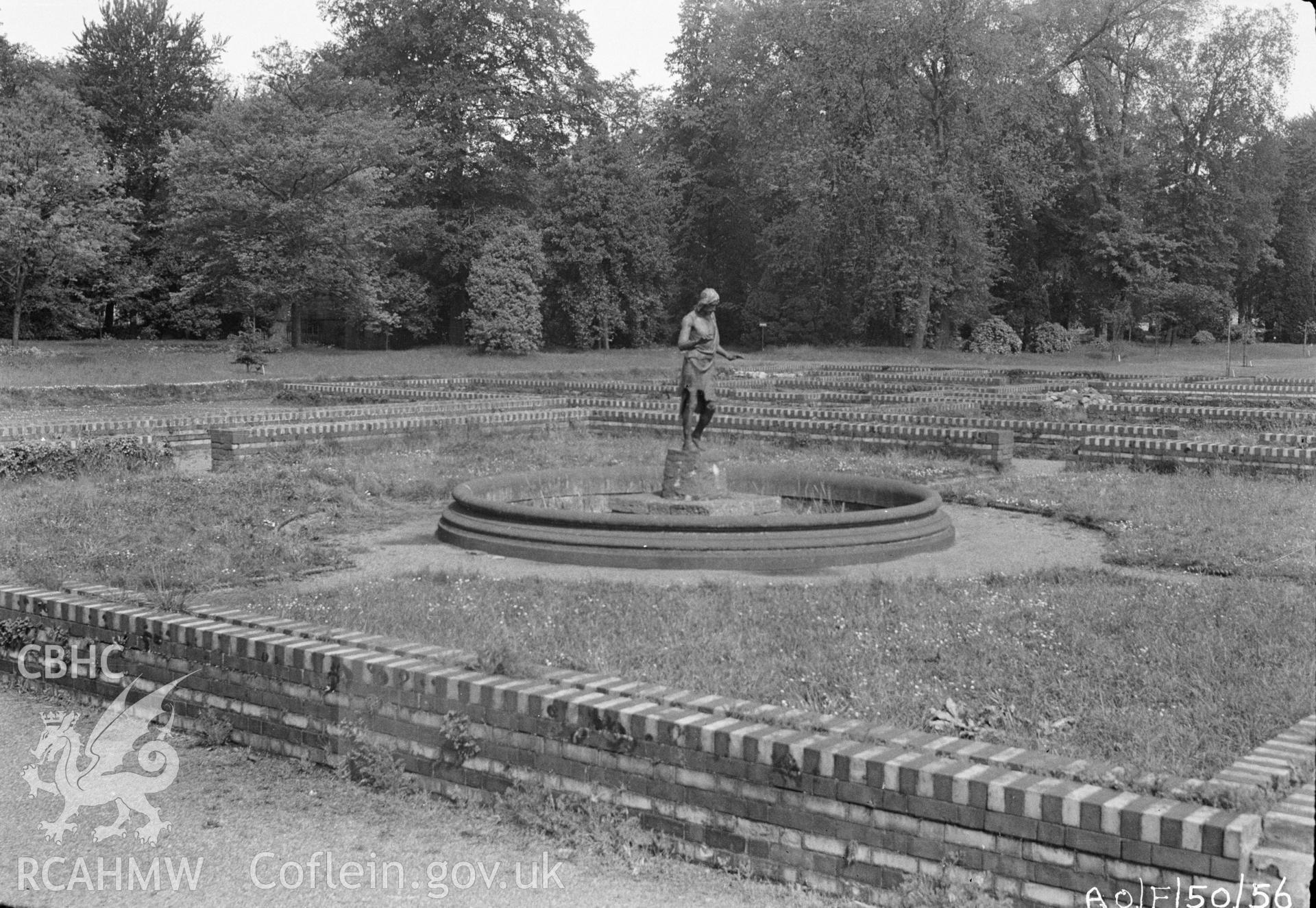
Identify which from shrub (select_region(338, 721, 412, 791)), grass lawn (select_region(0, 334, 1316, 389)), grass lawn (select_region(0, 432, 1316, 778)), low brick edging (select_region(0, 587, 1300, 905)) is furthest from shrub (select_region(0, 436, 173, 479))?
Result: shrub (select_region(338, 721, 412, 791))

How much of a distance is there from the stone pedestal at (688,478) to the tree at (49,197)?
98.1 feet

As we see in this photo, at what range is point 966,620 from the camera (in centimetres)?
765

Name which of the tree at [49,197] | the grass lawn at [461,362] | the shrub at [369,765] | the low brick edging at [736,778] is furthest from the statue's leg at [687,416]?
the tree at [49,197]

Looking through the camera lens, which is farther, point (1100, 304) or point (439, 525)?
point (1100, 304)

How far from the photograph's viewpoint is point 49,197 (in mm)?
38531

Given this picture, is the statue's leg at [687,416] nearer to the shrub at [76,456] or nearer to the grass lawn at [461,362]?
the shrub at [76,456]

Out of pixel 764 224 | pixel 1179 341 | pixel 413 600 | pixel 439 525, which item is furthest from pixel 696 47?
pixel 413 600

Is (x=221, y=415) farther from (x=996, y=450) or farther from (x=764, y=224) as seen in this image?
(x=764, y=224)

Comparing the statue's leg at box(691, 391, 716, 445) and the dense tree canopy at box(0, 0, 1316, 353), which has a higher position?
the dense tree canopy at box(0, 0, 1316, 353)

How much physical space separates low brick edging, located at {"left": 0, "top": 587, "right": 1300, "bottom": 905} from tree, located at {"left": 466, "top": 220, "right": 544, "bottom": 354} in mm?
39808

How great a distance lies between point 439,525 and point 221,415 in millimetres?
10094

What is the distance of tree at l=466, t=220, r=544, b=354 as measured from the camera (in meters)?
45.9

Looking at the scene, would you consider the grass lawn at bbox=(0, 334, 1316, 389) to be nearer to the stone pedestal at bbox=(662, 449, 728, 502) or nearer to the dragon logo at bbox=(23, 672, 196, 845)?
the stone pedestal at bbox=(662, 449, 728, 502)

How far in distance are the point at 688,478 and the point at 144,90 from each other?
4053 centimetres
